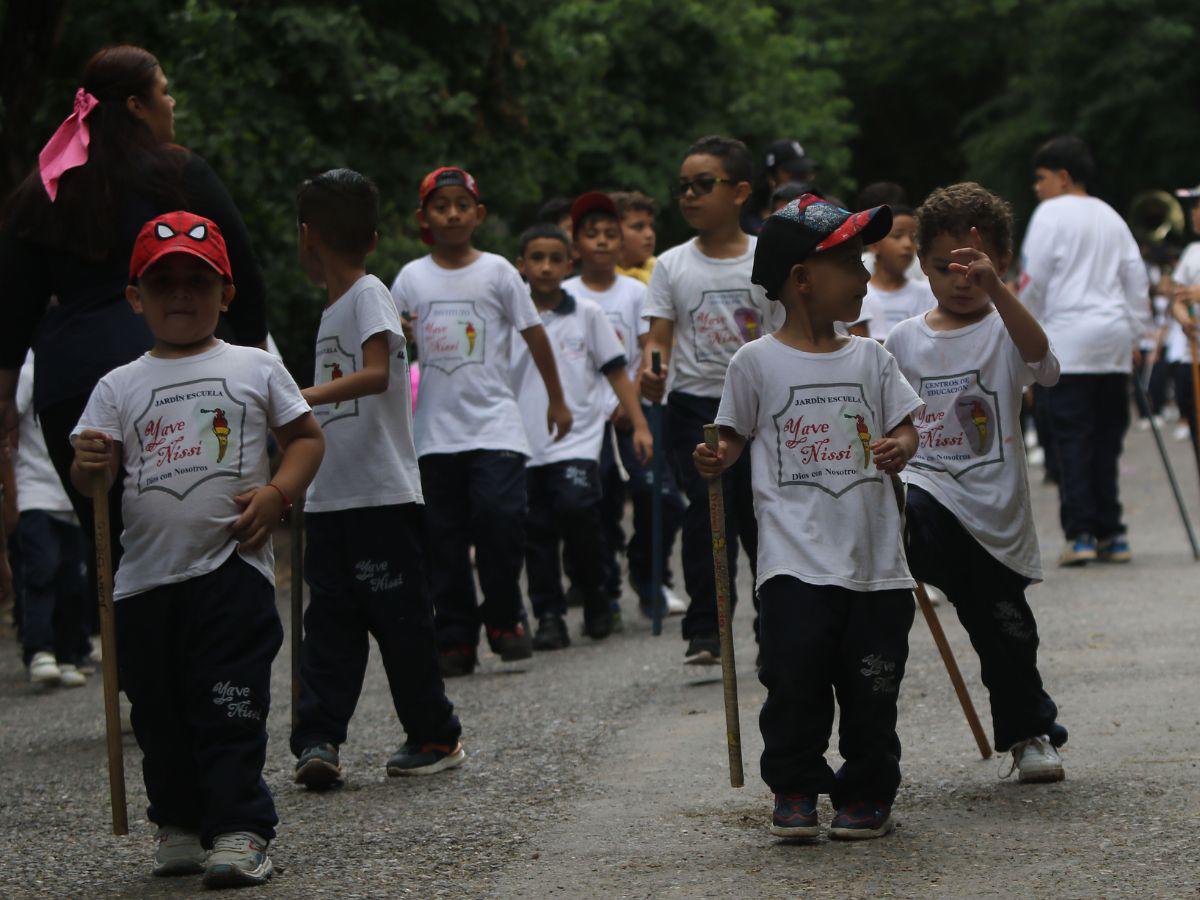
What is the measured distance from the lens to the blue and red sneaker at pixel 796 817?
5023mm

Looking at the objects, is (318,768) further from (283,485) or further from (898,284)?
(898,284)

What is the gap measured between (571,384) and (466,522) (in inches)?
68.8

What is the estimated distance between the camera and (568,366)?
10.4m

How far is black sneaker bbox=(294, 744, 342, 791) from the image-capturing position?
6156 millimetres

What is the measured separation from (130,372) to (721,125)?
953 inches

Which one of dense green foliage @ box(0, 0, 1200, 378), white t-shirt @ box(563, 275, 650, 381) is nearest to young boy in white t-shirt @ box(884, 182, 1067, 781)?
white t-shirt @ box(563, 275, 650, 381)

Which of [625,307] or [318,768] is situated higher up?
[625,307]

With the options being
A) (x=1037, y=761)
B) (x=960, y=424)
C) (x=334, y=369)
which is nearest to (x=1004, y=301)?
(x=960, y=424)

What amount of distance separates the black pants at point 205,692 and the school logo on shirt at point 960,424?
1.99m

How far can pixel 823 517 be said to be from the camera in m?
5.17

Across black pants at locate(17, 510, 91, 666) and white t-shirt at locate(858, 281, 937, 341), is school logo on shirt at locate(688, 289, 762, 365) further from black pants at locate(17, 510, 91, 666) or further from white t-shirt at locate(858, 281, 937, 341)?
black pants at locate(17, 510, 91, 666)

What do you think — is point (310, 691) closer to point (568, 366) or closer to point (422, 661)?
point (422, 661)

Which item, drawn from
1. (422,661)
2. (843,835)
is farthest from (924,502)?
(422,661)

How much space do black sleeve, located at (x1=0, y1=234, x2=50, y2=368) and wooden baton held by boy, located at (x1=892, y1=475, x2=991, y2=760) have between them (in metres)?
2.73
